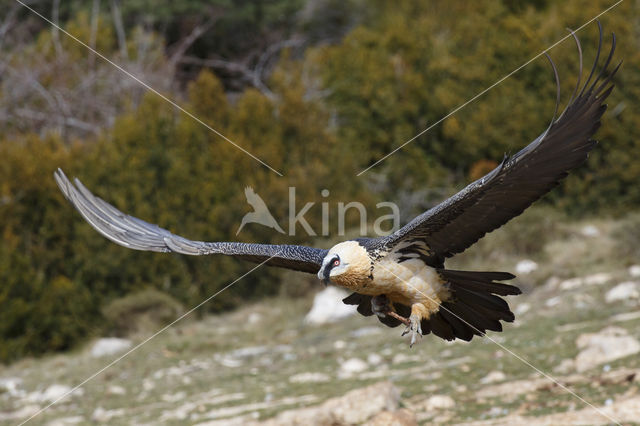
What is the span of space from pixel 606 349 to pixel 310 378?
11.9 ft

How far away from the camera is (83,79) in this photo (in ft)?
85.6

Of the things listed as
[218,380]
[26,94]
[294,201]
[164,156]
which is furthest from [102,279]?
[26,94]

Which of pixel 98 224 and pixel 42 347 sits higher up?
pixel 42 347

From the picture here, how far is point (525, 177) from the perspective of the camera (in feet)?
18.6

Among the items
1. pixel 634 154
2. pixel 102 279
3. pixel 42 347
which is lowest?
pixel 42 347

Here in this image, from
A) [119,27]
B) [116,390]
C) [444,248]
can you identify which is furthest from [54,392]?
[119,27]

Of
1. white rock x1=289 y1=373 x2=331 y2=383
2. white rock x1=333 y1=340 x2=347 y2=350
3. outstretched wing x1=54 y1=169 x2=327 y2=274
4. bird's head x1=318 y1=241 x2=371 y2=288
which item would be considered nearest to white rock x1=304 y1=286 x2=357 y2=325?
white rock x1=333 y1=340 x2=347 y2=350

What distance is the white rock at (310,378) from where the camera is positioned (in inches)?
419

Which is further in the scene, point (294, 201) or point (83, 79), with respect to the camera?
point (83, 79)

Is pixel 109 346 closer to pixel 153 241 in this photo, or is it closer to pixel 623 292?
pixel 623 292

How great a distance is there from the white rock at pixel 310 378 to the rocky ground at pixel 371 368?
42 millimetres

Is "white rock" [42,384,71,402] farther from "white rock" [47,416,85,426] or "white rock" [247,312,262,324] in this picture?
"white rock" [247,312,262,324]

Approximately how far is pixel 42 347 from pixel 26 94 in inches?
429

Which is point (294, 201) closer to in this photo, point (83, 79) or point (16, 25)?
point (83, 79)
